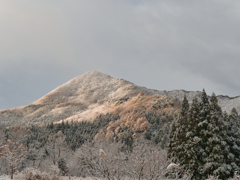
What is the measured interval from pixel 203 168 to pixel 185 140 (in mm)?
4476

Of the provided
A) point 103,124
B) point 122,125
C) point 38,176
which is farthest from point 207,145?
point 103,124

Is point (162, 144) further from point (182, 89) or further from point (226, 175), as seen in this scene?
point (182, 89)

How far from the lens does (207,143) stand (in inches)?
934

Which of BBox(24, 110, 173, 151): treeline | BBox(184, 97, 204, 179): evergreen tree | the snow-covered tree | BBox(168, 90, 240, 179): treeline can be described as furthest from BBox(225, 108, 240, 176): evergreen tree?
BBox(24, 110, 173, 151): treeline

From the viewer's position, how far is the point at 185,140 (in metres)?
26.5

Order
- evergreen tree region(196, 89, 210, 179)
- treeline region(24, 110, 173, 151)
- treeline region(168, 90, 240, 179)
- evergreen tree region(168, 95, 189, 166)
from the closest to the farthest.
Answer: treeline region(168, 90, 240, 179)
evergreen tree region(196, 89, 210, 179)
evergreen tree region(168, 95, 189, 166)
treeline region(24, 110, 173, 151)

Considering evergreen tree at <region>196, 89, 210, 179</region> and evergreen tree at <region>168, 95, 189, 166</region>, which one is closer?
evergreen tree at <region>196, 89, 210, 179</region>

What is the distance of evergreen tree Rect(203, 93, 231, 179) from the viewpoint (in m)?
21.7

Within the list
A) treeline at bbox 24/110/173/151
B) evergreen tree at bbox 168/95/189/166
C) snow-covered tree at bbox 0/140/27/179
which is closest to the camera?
snow-covered tree at bbox 0/140/27/179

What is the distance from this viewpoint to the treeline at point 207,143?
22.2 m

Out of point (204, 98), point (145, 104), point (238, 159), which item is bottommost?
point (238, 159)

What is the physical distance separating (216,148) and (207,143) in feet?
5.00

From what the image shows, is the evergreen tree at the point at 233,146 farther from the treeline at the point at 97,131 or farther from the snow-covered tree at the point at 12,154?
the treeline at the point at 97,131

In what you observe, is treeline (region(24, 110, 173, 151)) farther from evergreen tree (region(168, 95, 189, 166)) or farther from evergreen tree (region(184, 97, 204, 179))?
evergreen tree (region(184, 97, 204, 179))
